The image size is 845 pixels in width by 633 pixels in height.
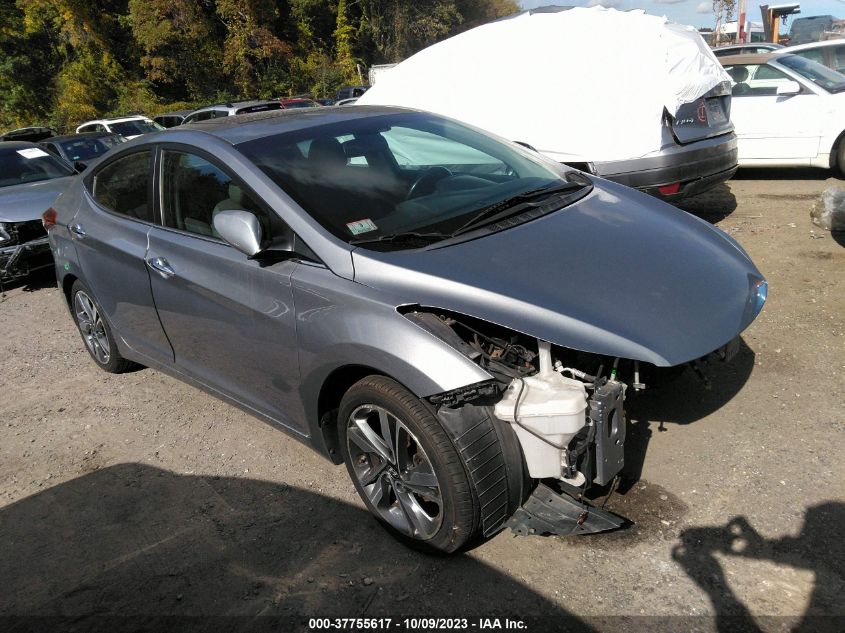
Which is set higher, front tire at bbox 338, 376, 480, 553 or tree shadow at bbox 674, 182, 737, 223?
front tire at bbox 338, 376, 480, 553

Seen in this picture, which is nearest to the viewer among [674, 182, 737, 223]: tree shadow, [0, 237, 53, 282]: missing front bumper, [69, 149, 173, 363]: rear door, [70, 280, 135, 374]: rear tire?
[69, 149, 173, 363]: rear door

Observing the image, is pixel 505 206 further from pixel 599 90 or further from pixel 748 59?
pixel 748 59

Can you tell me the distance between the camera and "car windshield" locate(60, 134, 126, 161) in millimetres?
12125

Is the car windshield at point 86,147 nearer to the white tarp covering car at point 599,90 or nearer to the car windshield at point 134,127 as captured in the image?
the car windshield at point 134,127

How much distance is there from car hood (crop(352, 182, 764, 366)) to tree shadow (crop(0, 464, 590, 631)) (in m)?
1.01

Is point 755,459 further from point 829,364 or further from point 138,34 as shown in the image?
point 138,34

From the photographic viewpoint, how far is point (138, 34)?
1367 inches

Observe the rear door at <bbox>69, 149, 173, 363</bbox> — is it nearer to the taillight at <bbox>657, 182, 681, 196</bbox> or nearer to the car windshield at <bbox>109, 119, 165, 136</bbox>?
the taillight at <bbox>657, 182, 681, 196</bbox>

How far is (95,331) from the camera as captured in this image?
481 cm

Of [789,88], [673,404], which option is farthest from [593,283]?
[789,88]

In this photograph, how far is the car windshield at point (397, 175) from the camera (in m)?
2.99

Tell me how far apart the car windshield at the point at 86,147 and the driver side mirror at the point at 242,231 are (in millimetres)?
10577

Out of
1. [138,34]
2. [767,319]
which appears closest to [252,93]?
[138,34]

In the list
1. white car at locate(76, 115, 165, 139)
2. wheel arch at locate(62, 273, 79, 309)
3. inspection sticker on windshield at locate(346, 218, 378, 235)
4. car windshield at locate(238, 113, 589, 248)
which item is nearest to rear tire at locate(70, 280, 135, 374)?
wheel arch at locate(62, 273, 79, 309)
